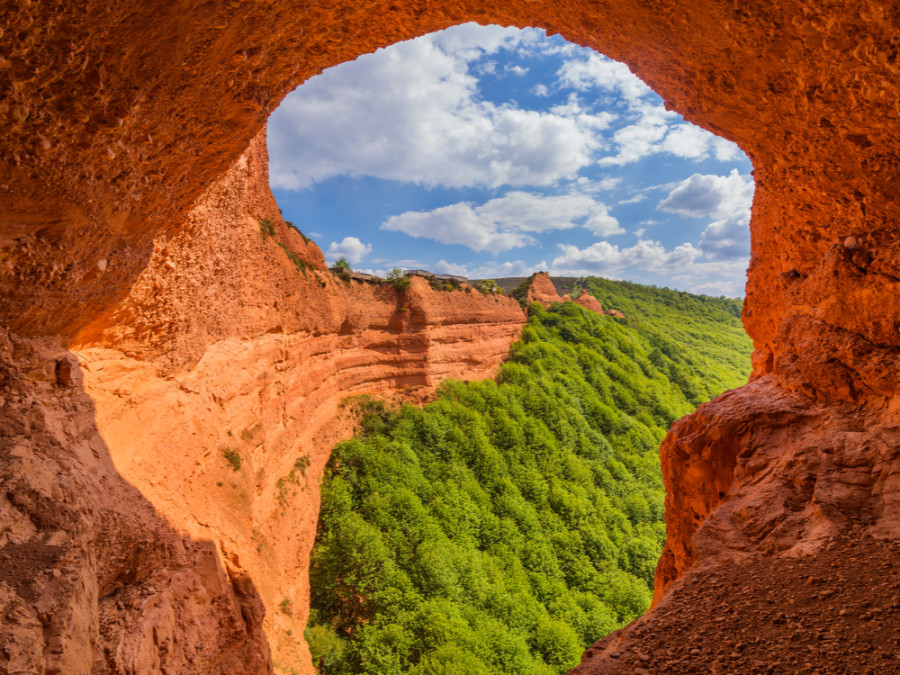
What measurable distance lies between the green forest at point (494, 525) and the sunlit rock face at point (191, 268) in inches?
187

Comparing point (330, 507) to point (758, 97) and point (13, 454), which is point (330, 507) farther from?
point (758, 97)

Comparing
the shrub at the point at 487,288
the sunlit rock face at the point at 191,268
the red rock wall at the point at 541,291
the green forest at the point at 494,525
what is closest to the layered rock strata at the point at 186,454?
the sunlit rock face at the point at 191,268

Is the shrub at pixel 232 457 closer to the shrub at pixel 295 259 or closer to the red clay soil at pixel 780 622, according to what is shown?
the shrub at pixel 295 259

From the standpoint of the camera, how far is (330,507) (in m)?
12.2

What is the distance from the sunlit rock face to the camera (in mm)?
2670

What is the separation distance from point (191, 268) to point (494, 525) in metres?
12.4

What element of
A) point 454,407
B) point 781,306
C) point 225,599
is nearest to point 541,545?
point 454,407

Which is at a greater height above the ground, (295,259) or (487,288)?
(487,288)

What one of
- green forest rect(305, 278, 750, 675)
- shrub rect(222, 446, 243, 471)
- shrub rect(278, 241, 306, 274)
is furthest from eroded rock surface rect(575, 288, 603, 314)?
shrub rect(222, 446, 243, 471)

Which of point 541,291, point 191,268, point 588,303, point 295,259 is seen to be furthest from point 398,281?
point 588,303

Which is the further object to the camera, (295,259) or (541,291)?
(541,291)

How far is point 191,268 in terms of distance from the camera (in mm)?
6547

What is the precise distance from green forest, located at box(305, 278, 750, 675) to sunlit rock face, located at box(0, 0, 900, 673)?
4745 millimetres

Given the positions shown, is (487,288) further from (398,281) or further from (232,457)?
(232,457)
